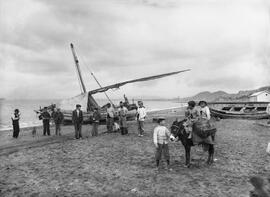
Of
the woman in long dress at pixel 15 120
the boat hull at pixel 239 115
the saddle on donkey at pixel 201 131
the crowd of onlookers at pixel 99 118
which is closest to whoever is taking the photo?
the saddle on donkey at pixel 201 131

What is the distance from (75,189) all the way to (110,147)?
565 centimetres

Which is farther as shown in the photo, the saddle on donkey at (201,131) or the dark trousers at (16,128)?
the dark trousers at (16,128)

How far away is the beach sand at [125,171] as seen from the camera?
833 cm

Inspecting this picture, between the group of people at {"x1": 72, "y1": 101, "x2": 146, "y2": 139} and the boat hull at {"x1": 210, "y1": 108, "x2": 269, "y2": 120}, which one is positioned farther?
the boat hull at {"x1": 210, "y1": 108, "x2": 269, "y2": 120}

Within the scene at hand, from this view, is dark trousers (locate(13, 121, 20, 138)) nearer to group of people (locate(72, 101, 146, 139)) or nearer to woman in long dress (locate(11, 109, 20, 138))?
woman in long dress (locate(11, 109, 20, 138))

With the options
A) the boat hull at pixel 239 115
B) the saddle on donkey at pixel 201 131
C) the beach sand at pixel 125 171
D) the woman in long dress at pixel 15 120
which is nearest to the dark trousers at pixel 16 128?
the woman in long dress at pixel 15 120

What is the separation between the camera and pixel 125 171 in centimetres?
1002

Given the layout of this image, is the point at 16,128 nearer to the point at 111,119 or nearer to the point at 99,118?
the point at 99,118

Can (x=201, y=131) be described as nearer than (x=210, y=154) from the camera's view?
Yes

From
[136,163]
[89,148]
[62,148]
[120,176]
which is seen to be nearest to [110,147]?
[89,148]

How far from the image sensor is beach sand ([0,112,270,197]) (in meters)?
8.33

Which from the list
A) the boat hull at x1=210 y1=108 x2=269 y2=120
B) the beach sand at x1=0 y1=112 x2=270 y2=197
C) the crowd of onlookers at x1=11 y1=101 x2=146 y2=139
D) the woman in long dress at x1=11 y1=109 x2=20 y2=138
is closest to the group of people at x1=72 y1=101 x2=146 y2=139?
the crowd of onlookers at x1=11 y1=101 x2=146 y2=139

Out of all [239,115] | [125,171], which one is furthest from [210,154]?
[239,115]

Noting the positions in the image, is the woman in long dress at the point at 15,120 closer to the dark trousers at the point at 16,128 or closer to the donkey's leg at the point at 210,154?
the dark trousers at the point at 16,128
